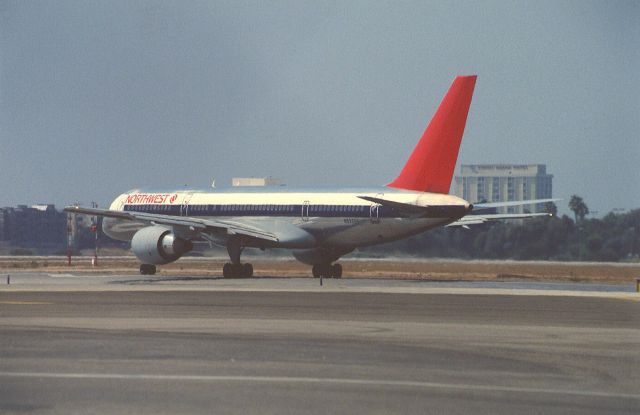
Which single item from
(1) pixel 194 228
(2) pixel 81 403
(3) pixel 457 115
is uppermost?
(3) pixel 457 115

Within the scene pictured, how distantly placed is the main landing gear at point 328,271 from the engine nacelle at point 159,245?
681 cm

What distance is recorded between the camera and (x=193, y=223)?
180 ft

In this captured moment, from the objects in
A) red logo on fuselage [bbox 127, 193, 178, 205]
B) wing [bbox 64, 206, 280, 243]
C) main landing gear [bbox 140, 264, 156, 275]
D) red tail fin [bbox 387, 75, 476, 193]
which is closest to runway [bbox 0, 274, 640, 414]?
red tail fin [bbox 387, 75, 476, 193]

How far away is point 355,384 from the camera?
16859 millimetres

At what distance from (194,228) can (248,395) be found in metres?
40.0

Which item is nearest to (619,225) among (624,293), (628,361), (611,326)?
(624,293)

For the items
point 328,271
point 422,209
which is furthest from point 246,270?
point 422,209

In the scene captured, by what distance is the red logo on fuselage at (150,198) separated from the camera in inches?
2415

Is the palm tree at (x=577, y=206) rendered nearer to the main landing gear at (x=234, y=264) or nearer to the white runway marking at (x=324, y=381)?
the main landing gear at (x=234, y=264)

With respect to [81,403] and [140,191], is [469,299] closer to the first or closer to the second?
[81,403]

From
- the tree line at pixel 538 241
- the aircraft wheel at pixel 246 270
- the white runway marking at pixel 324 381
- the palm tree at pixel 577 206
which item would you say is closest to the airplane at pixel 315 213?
the aircraft wheel at pixel 246 270

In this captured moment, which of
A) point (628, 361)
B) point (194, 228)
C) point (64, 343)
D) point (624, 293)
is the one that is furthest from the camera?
point (194, 228)

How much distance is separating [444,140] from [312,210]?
8358 mm

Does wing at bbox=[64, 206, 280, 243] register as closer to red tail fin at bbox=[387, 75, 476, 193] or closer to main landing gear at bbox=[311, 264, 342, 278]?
main landing gear at bbox=[311, 264, 342, 278]
